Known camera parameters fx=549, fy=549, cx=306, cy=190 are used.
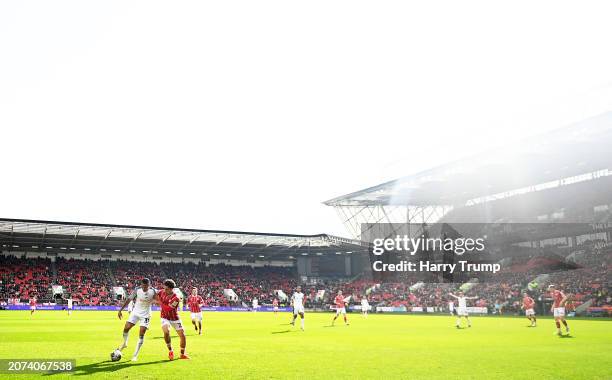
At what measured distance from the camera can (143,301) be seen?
15.2 meters

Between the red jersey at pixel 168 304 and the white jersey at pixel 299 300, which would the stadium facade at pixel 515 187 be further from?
the red jersey at pixel 168 304

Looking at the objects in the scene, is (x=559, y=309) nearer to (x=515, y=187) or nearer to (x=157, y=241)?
(x=515, y=187)

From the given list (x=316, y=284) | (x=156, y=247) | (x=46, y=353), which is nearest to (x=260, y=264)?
(x=316, y=284)

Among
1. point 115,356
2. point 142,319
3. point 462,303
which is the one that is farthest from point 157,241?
A: point 115,356

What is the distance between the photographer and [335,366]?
14.0 m

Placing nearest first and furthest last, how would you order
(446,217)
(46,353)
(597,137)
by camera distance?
(46,353), (597,137), (446,217)

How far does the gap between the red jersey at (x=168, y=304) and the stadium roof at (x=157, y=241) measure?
5097cm

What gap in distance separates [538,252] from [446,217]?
16275 mm

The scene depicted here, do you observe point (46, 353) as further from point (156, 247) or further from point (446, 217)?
point (446, 217)

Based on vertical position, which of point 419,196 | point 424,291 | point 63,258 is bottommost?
point 424,291

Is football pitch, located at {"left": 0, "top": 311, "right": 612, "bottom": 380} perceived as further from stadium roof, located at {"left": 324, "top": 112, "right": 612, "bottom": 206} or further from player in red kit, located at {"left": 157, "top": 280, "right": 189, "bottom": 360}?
stadium roof, located at {"left": 324, "top": 112, "right": 612, "bottom": 206}

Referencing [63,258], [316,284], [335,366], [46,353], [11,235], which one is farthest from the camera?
[316,284]

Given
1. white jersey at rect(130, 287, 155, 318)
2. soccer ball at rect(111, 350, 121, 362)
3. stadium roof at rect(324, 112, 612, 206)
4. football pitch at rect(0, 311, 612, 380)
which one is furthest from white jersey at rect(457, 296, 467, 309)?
soccer ball at rect(111, 350, 121, 362)

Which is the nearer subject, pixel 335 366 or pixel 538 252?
pixel 335 366
